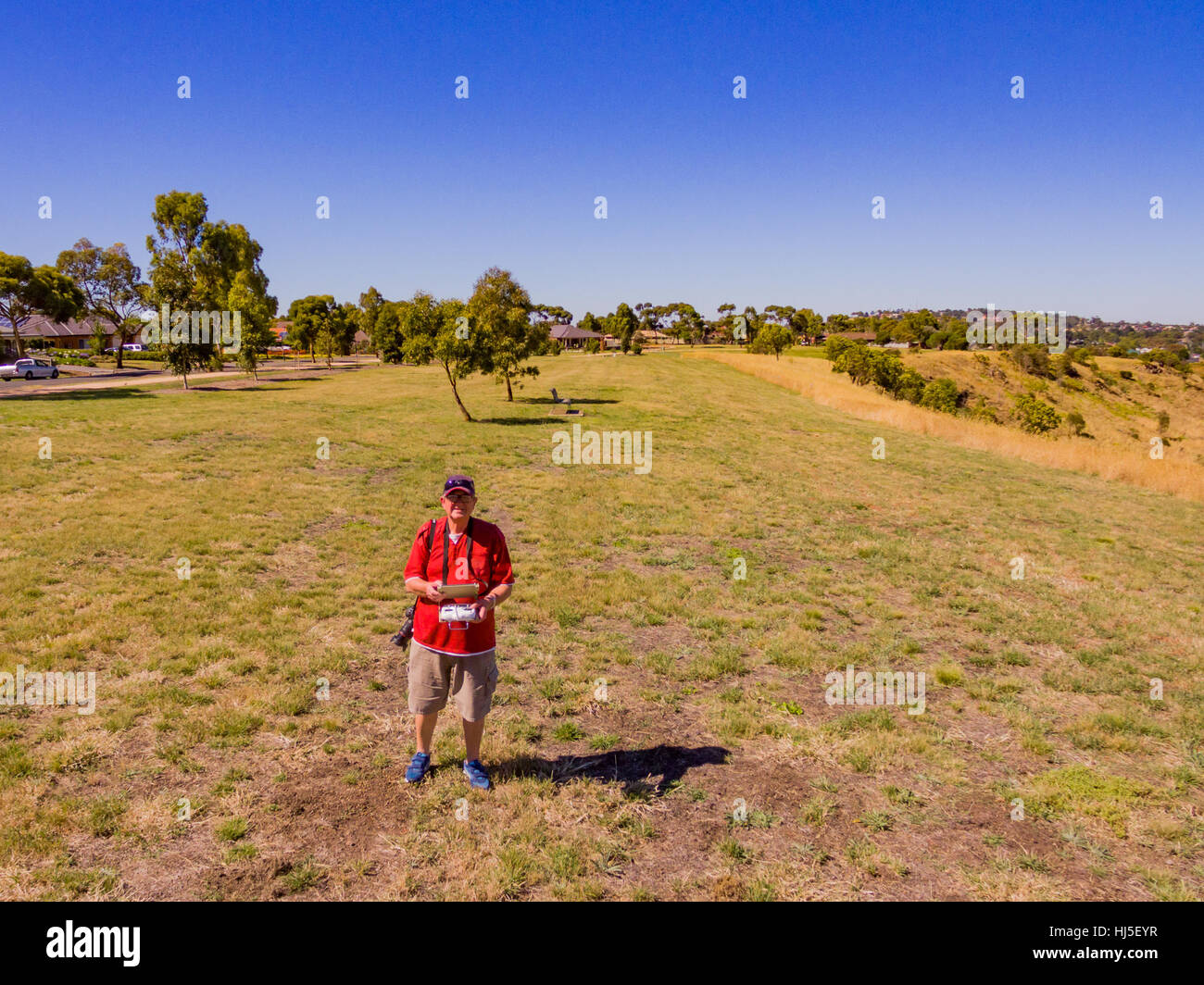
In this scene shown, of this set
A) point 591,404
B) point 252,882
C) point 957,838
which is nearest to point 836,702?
point 957,838

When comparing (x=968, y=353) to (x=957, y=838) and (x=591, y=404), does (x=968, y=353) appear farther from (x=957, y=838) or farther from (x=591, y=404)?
(x=957, y=838)

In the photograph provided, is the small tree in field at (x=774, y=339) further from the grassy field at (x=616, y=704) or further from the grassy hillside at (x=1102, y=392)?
the grassy field at (x=616, y=704)

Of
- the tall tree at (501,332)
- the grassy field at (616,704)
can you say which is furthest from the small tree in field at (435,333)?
the grassy field at (616,704)

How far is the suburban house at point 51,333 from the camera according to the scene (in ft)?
246

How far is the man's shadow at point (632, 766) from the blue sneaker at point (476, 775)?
0.25 m

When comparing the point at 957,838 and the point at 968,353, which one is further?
the point at 968,353

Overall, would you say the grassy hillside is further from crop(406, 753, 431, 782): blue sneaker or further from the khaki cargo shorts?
crop(406, 753, 431, 782): blue sneaker

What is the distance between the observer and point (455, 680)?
5.47 metres

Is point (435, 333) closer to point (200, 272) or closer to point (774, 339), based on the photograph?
point (200, 272)

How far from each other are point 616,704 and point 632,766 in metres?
1.18

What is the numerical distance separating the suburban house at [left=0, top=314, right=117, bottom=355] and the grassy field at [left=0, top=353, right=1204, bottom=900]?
270ft
